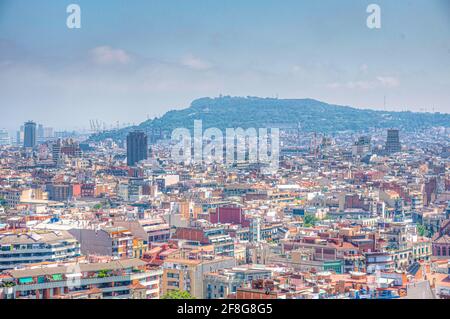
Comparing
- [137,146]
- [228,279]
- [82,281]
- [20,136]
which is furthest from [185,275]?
[137,146]

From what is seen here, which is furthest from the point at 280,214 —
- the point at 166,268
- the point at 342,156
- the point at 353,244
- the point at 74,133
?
the point at 342,156

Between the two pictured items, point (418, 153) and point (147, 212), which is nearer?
point (147, 212)

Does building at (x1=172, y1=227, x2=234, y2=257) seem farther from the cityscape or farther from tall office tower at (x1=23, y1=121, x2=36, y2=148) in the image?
tall office tower at (x1=23, y1=121, x2=36, y2=148)

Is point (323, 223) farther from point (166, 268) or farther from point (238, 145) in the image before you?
point (238, 145)

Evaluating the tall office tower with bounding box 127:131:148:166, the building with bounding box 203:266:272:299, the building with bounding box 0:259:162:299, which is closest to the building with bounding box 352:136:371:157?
the tall office tower with bounding box 127:131:148:166

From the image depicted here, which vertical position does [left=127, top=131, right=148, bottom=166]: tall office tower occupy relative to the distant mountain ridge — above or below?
below

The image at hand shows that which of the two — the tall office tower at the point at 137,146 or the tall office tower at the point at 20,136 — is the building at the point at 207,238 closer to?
the tall office tower at the point at 20,136

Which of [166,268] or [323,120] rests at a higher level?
[323,120]

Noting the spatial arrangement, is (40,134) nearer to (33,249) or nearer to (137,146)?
(137,146)
